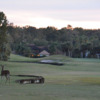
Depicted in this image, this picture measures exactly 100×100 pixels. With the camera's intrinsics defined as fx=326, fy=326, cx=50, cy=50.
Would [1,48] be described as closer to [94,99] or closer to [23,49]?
[94,99]

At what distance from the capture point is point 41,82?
27.0 m

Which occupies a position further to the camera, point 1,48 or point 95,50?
point 95,50

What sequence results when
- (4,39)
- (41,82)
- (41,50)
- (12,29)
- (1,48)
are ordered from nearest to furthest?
1. (41,82)
2. (4,39)
3. (1,48)
4. (41,50)
5. (12,29)

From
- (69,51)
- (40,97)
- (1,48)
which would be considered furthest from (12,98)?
(69,51)

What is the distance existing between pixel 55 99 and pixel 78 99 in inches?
44.5

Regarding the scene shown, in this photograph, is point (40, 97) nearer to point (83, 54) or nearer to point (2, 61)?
point (2, 61)

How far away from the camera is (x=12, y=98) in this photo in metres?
15.5

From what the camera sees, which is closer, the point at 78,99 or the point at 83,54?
the point at 78,99

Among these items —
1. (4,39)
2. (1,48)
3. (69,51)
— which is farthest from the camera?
(69,51)

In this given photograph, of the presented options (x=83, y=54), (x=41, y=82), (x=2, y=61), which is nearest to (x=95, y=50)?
(x=83, y=54)

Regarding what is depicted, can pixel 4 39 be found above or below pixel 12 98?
above

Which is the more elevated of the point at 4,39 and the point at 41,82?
the point at 4,39

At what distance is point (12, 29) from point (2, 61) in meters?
135

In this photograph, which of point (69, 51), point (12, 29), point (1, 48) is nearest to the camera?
point (1, 48)
